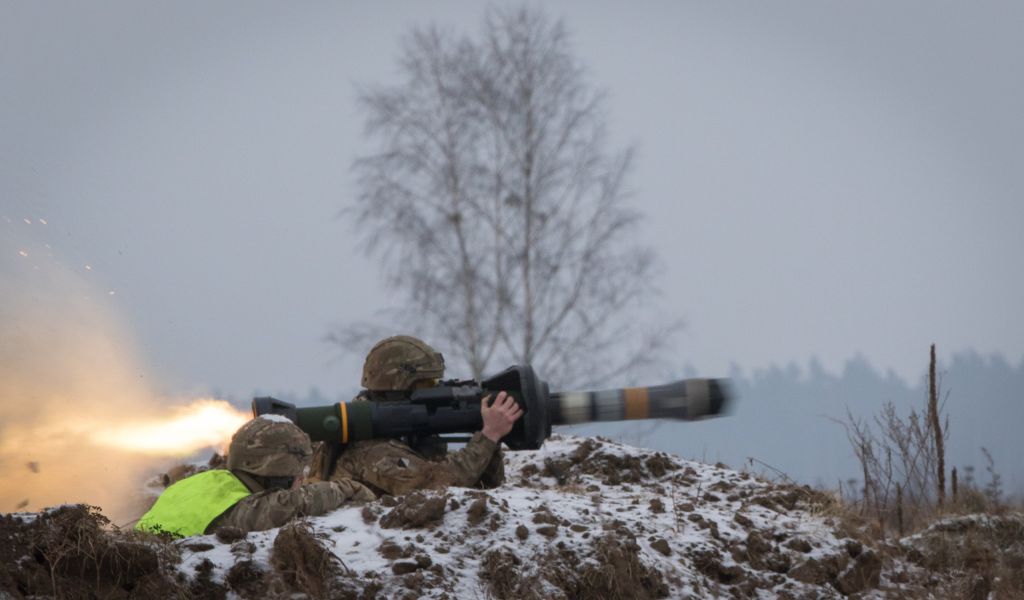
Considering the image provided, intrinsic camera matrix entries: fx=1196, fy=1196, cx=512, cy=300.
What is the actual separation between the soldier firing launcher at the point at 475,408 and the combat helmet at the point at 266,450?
3.95ft

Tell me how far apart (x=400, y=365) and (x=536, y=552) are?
2.69 meters

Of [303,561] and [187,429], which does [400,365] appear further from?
[303,561]

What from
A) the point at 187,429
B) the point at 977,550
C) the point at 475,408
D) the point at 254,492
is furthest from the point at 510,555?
the point at 977,550

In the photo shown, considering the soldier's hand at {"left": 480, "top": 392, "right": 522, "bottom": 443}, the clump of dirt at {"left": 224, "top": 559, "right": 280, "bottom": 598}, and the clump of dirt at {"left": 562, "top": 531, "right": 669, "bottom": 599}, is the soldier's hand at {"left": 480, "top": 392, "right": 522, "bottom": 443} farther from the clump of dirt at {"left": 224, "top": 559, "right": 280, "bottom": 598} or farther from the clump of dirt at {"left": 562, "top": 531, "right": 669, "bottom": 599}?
the clump of dirt at {"left": 224, "top": 559, "right": 280, "bottom": 598}

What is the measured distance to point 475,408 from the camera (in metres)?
8.91

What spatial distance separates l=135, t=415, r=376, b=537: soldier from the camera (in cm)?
704

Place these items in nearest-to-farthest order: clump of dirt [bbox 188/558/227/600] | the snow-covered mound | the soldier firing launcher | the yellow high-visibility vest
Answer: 1. clump of dirt [bbox 188/558/227/600]
2. the snow-covered mound
3. the yellow high-visibility vest
4. the soldier firing launcher

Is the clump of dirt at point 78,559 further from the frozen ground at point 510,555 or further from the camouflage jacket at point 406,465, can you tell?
the camouflage jacket at point 406,465

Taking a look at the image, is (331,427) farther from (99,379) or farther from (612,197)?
(612,197)

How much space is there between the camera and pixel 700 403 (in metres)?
9.31

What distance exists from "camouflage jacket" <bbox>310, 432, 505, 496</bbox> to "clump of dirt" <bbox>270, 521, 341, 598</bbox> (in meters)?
2.23

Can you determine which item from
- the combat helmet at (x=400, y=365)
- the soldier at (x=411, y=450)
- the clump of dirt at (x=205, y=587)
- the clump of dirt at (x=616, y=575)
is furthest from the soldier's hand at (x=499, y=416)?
the clump of dirt at (x=205, y=587)

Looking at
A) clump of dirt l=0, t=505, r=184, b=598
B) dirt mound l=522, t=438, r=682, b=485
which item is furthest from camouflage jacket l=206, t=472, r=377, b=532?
dirt mound l=522, t=438, r=682, b=485

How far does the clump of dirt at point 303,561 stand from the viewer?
6098mm
